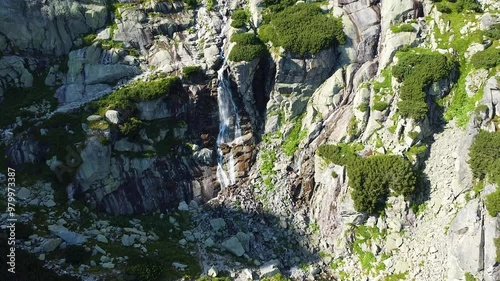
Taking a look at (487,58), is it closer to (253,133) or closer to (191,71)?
(253,133)

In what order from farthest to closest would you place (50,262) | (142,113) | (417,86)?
(142,113), (417,86), (50,262)

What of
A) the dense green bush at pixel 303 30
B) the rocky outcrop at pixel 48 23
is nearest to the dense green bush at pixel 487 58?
the dense green bush at pixel 303 30

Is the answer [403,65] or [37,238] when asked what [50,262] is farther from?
[403,65]

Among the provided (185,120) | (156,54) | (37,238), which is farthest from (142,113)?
(37,238)

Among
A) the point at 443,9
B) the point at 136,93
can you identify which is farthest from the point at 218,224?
the point at 443,9

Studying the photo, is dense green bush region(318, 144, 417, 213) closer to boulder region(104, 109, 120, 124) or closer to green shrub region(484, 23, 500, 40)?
green shrub region(484, 23, 500, 40)

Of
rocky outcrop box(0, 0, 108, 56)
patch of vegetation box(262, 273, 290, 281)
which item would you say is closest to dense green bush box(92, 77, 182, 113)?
rocky outcrop box(0, 0, 108, 56)

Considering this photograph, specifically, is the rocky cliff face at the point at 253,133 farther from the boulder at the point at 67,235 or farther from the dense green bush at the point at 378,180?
the boulder at the point at 67,235
